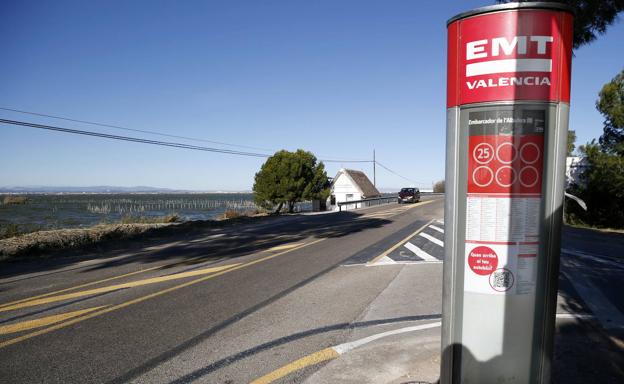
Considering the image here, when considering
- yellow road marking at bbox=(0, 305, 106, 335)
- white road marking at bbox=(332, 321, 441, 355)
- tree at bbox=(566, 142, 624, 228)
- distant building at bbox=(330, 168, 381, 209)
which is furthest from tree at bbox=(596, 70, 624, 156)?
distant building at bbox=(330, 168, 381, 209)

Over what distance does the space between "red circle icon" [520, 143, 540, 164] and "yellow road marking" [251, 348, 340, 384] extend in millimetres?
2954

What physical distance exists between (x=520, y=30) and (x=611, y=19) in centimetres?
723

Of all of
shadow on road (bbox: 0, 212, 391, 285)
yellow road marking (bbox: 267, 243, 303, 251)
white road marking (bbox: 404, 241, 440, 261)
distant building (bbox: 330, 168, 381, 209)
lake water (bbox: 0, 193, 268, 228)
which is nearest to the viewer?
shadow on road (bbox: 0, 212, 391, 285)

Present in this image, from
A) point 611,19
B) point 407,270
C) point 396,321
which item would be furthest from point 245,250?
point 611,19

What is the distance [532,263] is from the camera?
3.11m

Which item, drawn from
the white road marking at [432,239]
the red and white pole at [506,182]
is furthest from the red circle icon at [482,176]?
the white road marking at [432,239]

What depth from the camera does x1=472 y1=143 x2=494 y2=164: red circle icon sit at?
3127mm

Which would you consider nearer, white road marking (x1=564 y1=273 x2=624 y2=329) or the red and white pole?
the red and white pole

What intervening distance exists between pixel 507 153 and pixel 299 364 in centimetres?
303

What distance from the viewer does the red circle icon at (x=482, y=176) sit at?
Answer: 3138 mm

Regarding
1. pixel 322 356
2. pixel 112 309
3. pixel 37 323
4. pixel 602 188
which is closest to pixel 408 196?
pixel 602 188

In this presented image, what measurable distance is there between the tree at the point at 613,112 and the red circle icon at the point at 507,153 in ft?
69.6

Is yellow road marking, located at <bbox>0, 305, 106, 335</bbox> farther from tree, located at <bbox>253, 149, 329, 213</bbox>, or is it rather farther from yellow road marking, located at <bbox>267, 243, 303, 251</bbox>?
tree, located at <bbox>253, 149, 329, 213</bbox>

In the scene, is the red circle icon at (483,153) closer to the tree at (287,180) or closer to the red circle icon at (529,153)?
the red circle icon at (529,153)
